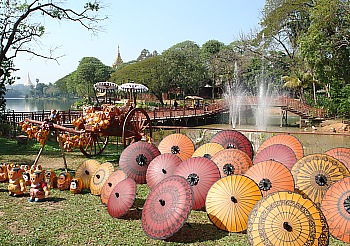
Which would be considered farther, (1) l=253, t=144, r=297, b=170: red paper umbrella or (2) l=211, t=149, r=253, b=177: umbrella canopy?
(1) l=253, t=144, r=297, b=170: red paper umbrella

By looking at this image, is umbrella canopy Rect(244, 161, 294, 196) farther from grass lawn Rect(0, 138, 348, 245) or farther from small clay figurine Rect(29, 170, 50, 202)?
small clay figurine Rect(29, 170, 50, 202)

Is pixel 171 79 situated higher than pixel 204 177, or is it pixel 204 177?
pixel 171 79

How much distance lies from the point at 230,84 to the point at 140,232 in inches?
1586

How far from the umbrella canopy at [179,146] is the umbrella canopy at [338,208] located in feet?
12.3

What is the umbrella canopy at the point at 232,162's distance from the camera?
650 centimetres

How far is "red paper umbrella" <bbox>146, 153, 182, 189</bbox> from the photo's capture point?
6.76 meters

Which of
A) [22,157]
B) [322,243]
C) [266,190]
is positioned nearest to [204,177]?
[266,190]

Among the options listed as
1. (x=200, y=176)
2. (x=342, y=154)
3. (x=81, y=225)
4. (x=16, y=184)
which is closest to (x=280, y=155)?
(x=342, y=154)

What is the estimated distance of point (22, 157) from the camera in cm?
1125

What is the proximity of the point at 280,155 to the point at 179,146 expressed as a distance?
252 cm

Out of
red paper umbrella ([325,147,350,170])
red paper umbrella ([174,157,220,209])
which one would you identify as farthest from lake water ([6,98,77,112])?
red paper umbrella ([325,147,350,170])

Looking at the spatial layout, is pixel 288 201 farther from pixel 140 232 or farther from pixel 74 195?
pixel 74 195

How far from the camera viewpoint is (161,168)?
6871mm

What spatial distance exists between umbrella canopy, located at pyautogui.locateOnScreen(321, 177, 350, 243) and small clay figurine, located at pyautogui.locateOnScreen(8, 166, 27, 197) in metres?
5.60
